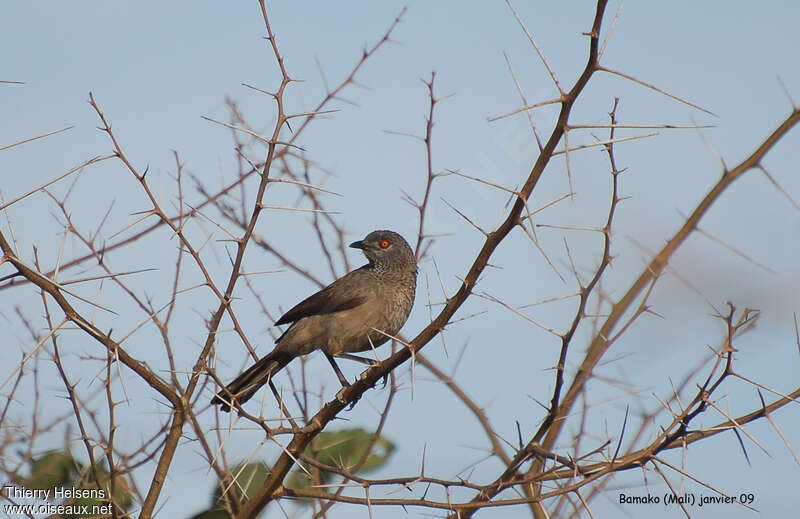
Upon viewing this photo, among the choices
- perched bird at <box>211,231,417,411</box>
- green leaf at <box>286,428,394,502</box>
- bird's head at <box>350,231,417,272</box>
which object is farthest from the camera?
bird's head at <box>350,231,417,272</box>

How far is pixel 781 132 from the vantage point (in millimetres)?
3896

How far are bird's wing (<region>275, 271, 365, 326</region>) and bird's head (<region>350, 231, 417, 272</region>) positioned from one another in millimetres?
545

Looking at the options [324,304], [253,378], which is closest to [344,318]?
[324,304]

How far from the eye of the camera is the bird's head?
7326 mm

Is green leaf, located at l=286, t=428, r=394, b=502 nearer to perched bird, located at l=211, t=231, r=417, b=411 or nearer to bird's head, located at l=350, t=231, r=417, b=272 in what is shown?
perched bird, located at l=211, t=231, r=417, b=411

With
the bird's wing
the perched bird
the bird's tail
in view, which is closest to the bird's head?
the perched bird

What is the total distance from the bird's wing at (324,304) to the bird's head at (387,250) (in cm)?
55

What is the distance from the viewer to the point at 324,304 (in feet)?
22.3

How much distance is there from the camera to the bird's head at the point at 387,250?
288 inches

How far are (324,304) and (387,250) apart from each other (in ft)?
2.96

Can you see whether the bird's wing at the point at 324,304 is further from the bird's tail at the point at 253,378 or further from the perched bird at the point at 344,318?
the bird's tail at the point at 253,378

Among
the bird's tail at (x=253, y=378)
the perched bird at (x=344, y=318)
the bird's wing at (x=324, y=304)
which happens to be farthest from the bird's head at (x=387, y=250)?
the bird's tail at (x=253, y=378)

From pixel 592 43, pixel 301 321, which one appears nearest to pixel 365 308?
pixel 301 321

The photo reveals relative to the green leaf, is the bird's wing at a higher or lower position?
higher
